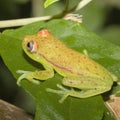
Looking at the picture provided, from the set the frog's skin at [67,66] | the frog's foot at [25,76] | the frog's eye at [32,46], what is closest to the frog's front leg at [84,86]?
the frog's skin at [67,66]

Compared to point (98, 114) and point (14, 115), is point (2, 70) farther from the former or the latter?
point (98, 114)

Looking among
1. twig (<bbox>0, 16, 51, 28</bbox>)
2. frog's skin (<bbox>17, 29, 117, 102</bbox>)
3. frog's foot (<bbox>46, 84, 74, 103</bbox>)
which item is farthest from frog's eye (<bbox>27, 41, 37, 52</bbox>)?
frog's foot (<bbox>46, 84, 74, 103</bbox>)

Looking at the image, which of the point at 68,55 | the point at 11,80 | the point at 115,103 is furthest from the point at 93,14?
the point at 115,103

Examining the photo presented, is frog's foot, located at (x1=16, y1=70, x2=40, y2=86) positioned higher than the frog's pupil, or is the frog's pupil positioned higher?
the frog's pupil

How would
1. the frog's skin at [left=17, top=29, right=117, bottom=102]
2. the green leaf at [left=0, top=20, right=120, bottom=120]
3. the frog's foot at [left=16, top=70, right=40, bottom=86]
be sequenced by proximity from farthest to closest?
the frog's skin at [left=17, top=29, right=117, bottom=102], the frog's foot at [left=16, top=70, right=40, bottom=86], the green leaf at [left=0, top=20, right=120, bottom=120]

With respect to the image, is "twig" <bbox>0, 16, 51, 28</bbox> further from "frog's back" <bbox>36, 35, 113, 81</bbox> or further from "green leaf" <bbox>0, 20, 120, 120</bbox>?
"frog's back" <bbox>36, 35, 113, 81</bbox>

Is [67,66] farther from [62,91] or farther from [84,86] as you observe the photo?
[62,91]
